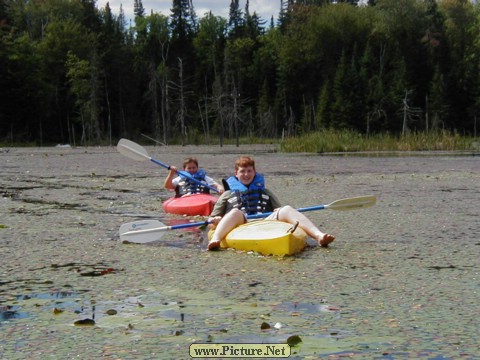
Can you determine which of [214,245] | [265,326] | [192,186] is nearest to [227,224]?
[214,245]

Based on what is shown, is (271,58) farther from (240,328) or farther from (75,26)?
(240,328)

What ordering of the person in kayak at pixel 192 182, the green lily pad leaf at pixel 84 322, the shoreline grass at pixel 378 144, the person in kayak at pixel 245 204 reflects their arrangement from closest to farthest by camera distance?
the green lily pad leaf at pixel 84 322 → the person in kayak at pixel 245 204 → the person in kayak at pixel 192 182 → the shoreline grass at pixel 378 144

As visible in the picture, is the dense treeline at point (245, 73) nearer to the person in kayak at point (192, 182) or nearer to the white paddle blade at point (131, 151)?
the white paddle blade at point (131, 151)

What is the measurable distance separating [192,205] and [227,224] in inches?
106

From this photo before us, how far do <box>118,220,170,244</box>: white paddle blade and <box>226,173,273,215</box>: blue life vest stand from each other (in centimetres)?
72

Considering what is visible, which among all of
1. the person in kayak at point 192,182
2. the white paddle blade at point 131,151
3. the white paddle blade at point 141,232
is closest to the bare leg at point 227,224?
the white paddle blade at point 141,232

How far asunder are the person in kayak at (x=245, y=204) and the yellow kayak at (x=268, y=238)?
0.16m

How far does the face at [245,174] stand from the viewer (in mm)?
7182

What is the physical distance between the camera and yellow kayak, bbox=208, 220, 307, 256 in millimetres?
6199

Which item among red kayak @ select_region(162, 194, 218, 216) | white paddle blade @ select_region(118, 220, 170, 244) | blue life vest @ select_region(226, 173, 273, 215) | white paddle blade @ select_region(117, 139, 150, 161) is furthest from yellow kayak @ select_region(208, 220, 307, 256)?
white paddle blade @ select_region(117, 139, 150, 161)

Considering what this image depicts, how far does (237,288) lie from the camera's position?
503 cm

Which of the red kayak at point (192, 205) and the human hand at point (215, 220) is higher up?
the human hand at point (215, 220)

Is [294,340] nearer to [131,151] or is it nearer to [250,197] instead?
[250,197]

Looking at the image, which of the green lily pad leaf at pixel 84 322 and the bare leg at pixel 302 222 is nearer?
the green lily pad leaf at pixel 84 322
